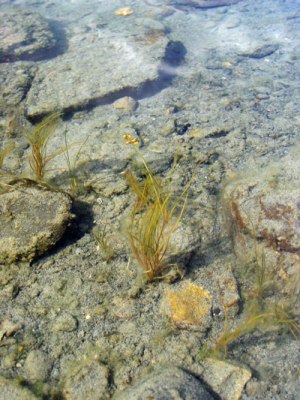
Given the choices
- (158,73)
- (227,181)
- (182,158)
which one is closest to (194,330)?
(227,181)

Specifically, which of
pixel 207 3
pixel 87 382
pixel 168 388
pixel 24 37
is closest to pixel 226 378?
pixel 168 388

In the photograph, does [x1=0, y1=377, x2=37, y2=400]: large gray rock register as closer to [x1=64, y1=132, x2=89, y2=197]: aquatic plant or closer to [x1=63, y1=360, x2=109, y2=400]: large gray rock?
[x1=63, y1=360, x2=109, y2=400]: large gray rock

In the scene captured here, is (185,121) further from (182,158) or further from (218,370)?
(218,370)

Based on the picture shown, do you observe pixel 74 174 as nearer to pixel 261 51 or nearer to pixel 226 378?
pixel 226 378

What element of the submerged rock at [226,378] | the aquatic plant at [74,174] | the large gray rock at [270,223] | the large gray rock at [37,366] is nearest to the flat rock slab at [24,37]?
the aquatic plant at [74,174]

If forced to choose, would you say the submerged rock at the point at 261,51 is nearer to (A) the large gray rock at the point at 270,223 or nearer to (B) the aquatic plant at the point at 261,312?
(A) the large gray rock at the point at 270,223

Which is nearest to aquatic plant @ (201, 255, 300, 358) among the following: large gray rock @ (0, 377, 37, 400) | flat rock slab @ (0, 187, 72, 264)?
large gray rock @ (0, 377, 37, 400)
